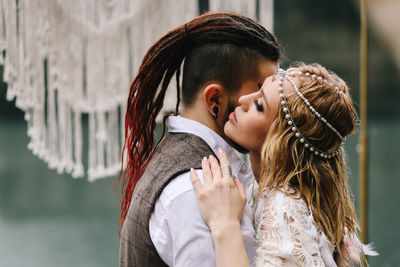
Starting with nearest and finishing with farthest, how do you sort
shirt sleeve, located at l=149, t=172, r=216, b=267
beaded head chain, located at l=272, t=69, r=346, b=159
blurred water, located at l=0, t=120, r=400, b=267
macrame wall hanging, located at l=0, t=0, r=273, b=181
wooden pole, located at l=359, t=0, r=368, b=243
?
shirt sleeve, located at l=149, t=172, r=216, b=267 < beaded head chain, located at l=272, t=69, r=346, b=159 < macrame wall hanging, located at l=0, t=0, r=273, b=181 < wooden pole, located at l=359, t=0, r=368, b=243 < blurred water, located at l=0, t=120, r=400, b=267

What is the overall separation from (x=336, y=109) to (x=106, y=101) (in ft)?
2.48

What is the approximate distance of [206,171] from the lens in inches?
31.4

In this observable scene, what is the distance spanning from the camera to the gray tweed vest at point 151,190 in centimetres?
79

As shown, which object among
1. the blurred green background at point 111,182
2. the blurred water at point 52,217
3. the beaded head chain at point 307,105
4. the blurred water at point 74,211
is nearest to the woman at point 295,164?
the beaded head chain at point 307,105

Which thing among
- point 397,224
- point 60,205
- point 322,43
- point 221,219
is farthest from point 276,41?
point 322,43

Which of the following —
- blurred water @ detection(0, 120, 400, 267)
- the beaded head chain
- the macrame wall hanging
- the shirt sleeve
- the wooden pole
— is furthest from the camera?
blurred water @ detection(0, 120, 400, 267)

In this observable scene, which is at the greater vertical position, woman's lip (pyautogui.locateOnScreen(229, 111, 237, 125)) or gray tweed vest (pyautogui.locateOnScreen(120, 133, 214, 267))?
woman's lip (pyautogui.locateOnScreen(229, 111, 237, 125))

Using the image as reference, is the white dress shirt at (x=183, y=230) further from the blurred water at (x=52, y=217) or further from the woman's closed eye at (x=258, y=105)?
the blurred water at (x=52, y=217)

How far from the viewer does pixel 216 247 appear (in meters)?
0.74

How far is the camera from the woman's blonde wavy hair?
2.81ft

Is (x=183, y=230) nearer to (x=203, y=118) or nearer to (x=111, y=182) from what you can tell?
(x=203, y=118)

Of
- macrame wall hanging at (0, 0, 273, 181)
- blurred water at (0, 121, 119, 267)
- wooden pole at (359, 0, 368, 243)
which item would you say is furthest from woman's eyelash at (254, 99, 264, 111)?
blurred water at (0, 121, 119, 267)

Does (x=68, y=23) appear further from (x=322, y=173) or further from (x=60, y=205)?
(x=60, y=205)

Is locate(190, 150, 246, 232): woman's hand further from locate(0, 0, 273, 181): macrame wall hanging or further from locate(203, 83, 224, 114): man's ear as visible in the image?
locate(0, 0, 273, 181): macrame wall hanging
